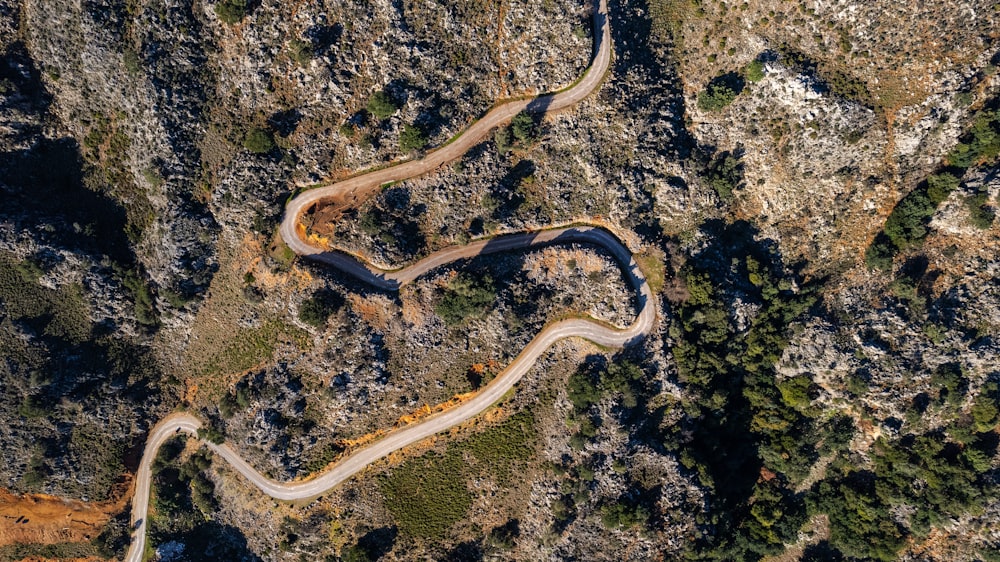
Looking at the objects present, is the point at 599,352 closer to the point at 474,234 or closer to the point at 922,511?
the point at 474,234

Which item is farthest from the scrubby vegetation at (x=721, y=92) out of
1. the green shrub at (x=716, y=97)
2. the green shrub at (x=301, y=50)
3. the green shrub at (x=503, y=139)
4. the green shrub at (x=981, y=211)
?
the green shrub at (x=301, y=50)

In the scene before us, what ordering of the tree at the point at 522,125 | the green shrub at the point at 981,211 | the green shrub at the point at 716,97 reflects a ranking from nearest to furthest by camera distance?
1. the green shrub at the point at 981,211
2. the tree at the point at 522,125
3. the green shrub at the point at 716,97

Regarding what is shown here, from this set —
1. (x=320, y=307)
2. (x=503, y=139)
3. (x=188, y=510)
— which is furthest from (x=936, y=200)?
(x=188, y=510)

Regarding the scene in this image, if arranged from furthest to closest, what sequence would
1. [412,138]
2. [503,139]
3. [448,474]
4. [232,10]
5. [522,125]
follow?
[448,474] < [503,139] < [522,125] < [412,138] < [232,10]

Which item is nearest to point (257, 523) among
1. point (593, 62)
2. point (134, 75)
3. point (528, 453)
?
point (528, 453)

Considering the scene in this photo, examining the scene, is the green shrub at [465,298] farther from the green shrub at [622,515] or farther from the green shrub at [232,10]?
the green shrub at [232,10]

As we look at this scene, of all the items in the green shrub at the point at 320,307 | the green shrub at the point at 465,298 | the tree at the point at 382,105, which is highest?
the tree at the point at 382,105

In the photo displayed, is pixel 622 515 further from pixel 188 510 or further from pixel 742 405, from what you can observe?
pixel 188 510
